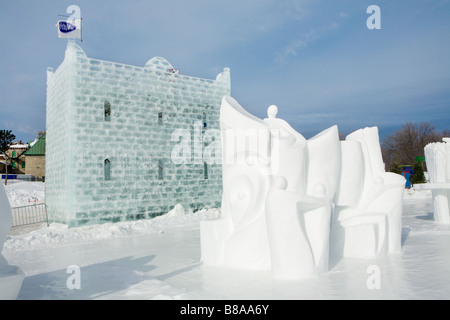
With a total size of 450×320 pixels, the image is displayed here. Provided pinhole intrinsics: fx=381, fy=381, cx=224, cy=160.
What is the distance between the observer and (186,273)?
606cm

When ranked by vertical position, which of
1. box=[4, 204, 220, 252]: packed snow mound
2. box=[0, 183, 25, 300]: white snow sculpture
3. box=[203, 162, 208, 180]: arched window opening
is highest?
box=[203, 162, 208, 180]: arched window opening

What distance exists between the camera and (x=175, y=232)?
11672 millimetres

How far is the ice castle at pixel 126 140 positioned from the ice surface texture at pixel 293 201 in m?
7.58

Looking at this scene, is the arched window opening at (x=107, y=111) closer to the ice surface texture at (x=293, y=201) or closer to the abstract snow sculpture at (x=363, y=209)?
the ice surface texture at (x=293, y=201)

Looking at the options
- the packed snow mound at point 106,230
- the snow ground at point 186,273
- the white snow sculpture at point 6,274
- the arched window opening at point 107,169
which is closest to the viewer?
the white snow sculpture at point 6,274

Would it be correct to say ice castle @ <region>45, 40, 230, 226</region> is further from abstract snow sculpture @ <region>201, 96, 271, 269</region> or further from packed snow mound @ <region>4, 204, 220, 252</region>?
abstract snow sculpture @ <region>201, 96, 271, 269</region>

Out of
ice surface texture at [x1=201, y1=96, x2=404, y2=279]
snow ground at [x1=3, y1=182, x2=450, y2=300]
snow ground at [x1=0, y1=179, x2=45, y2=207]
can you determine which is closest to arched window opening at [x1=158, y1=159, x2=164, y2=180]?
snow ground at [x1=3, y1=182, x2=450, y2=300]

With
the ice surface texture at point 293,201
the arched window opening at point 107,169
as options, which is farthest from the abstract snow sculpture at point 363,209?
the arched window opening at point 107,169

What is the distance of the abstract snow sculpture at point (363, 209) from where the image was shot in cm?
684

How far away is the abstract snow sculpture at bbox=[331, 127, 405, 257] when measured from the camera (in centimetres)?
684

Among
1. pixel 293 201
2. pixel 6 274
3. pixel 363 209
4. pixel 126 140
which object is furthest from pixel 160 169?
pixel 6 274

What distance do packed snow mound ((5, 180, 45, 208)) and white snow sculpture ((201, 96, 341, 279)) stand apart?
A: 1730 cm

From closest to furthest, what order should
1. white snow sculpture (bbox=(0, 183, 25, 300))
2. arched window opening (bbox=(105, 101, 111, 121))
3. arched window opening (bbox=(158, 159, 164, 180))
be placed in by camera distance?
white snow sculpture (bbox=(0, 183, 25, 300)), arched window opening (bbox=(105, 101, 111, 121)), arched window opening (bbox=(158, 159, 164, 180))

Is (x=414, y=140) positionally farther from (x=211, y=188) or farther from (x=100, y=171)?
(x=100, y=171)
